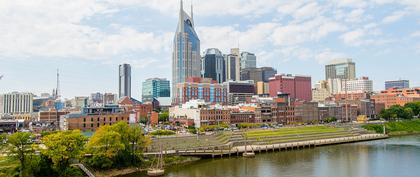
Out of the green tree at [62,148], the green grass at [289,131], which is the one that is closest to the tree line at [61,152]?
the green tree at [62,148]

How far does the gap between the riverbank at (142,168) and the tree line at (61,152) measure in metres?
1.04

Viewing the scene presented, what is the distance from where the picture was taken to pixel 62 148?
56.1m

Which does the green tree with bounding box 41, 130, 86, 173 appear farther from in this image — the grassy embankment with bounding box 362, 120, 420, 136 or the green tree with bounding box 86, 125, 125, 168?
the grassy embankment with bounding box 362, 120, 420, 136

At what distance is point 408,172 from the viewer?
217ft

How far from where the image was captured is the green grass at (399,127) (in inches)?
5512

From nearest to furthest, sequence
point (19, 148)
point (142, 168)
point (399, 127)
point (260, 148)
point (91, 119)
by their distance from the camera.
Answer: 1. point (19, 148)
2. point (142, 168)
3. point (260, 148)
4. point (91, 119)
5. point (399, 127)

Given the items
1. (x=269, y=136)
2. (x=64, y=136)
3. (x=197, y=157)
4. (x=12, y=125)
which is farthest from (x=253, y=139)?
(x=12, y=125)

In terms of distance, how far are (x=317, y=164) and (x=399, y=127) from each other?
86.9 m

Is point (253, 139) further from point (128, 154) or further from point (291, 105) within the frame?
point (291, 105)

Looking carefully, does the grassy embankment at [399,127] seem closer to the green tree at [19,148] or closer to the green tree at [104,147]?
the green tree at [104,147]

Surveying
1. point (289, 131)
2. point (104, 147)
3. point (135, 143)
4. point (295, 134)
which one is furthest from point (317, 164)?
point (289, 131)

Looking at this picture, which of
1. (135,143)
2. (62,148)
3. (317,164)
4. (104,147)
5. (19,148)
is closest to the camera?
(19,148)

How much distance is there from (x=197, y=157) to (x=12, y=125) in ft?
266

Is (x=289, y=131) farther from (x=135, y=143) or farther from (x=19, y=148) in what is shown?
(x=19, y=148)
